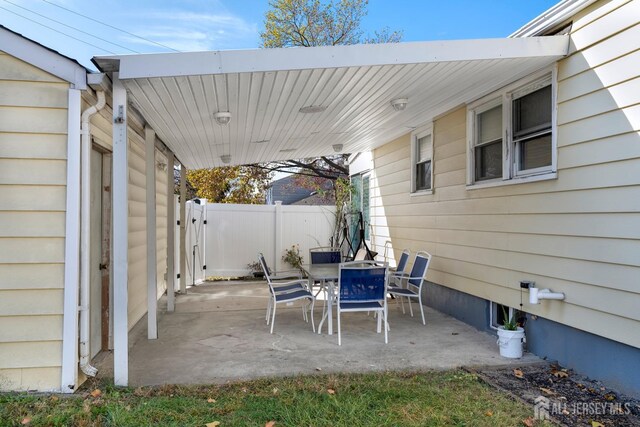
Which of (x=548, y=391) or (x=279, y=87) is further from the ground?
(x=279, y=87)

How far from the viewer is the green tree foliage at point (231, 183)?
15.0 m

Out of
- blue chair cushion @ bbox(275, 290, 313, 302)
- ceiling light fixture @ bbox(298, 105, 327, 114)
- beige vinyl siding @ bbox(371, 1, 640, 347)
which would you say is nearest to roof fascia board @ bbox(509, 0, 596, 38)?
beige vinyl siding @ bbox(371, 1, 640, 347)

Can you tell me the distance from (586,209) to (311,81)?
7.94ft

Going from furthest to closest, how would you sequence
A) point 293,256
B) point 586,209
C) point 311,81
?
1. point 293,256
2. point 311,81
3. point 586,209

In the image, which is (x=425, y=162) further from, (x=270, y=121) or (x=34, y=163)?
(x=34, y=163)

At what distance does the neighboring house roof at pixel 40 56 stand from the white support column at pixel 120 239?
0.28 metres

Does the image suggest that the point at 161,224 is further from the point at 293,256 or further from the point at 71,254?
the point at 293,256

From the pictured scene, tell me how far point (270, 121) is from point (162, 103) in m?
1.35

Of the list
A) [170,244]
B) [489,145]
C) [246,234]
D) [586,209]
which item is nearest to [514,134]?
[489,145]

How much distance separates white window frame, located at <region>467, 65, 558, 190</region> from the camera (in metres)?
3.85

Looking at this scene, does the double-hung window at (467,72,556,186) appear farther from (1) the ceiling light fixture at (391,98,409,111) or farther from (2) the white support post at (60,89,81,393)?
(2) the white support post at (60,89,81,393)

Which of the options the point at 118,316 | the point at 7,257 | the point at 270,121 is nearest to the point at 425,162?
the point at 270,121

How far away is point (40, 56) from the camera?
3176 mm

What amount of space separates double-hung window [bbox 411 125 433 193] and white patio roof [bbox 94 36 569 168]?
30.6 inches
